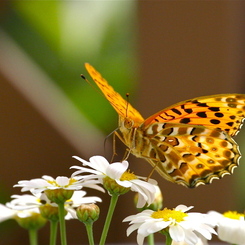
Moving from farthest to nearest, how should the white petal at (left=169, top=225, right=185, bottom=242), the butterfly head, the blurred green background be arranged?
the blurred green background, the butterfly head, the white petal at (left=169, top=225, right=185, bottom=242)

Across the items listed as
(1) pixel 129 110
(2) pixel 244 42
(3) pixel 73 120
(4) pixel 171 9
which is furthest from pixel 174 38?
(1) pixel 129 110

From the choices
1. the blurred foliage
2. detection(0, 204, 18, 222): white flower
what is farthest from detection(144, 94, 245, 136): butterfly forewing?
the blurred foliage

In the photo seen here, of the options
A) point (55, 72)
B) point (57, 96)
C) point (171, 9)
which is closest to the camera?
point (171, 9)

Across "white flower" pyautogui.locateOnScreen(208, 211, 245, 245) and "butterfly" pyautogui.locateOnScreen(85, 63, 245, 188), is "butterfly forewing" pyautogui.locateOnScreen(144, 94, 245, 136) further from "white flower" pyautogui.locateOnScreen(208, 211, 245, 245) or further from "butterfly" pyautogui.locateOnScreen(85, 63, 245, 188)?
"white flower" pyautogui.locateOnScreen(208, 211, 245, 245)

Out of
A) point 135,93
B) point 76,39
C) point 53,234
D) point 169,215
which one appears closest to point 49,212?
point 53,234

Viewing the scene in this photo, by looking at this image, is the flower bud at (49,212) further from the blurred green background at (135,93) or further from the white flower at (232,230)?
the blurred green background at (135,93)

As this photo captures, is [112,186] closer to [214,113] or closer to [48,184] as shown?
[48,184]

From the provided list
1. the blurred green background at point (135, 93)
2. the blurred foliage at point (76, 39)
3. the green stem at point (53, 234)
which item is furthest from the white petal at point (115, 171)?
the blurred foliage at point (76, 39)

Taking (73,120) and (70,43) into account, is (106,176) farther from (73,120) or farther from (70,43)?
(70,43)
